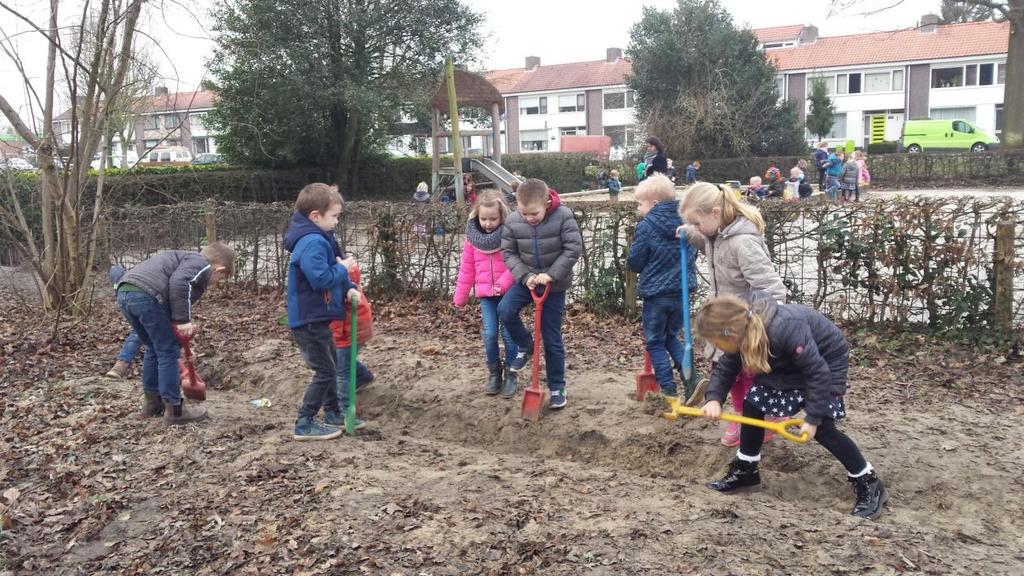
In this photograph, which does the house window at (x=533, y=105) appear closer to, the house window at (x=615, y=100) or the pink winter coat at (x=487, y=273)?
the house window at (x=615, y=100)

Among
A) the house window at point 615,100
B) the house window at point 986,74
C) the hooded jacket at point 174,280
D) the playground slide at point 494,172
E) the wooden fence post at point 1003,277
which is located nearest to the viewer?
the hooded jacket at point 174,280

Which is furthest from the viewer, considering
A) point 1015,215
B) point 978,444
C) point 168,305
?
point 1015,215

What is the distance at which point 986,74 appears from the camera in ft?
159

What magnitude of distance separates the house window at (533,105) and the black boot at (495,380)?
59071 mm

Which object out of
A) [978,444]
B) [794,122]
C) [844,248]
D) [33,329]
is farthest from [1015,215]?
[794,122]

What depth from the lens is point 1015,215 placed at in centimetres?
663

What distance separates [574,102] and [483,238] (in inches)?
2284

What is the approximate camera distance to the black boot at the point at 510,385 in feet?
→ 19.8

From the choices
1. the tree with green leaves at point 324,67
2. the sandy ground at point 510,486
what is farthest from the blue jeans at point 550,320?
the tree with green leaves at point 324,67

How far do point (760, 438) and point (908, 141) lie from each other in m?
40.8

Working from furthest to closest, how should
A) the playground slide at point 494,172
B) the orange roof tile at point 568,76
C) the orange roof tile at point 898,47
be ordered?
1. the orange roof tile at point 568,76
2. the orange roof tile at point 898,47
3. the playground slide at point 494,172

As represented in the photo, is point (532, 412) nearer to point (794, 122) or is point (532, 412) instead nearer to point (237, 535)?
point (237, 535)

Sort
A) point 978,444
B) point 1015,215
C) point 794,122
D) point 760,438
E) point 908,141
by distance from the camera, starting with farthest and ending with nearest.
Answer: point 908,141 < point 794,122 < point 1015,215 < point 978,444 < point 760,438

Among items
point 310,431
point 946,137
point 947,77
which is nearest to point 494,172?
point 310,431
